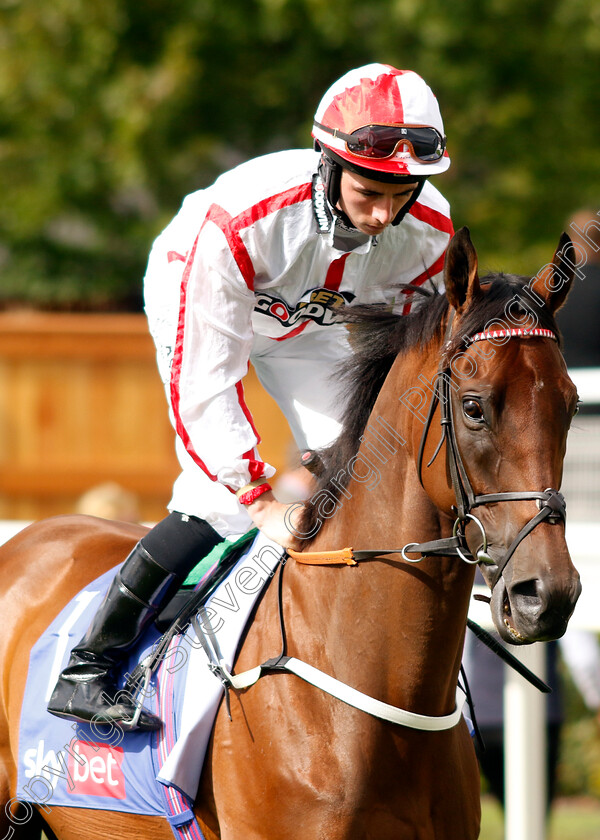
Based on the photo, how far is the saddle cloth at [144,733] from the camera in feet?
9.00

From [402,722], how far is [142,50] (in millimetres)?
7875

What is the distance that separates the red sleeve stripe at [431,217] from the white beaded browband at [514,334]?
2.81ft

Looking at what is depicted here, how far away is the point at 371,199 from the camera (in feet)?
9.26

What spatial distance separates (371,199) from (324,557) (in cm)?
91

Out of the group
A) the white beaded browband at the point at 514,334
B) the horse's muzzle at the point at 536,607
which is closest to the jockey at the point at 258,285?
the white beaded browband at the point at 514,334

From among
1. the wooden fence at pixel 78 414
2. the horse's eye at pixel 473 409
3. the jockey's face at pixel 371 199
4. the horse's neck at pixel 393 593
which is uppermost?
the jockey's face at pixel 371 199

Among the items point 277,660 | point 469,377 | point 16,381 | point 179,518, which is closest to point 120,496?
point 179,518

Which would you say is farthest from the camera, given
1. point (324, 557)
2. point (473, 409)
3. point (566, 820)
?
point (566, 820)

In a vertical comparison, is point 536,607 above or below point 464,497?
below

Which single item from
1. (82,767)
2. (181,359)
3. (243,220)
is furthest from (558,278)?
(82,767)

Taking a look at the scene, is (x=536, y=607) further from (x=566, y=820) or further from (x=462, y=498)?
(x=566, y=820)

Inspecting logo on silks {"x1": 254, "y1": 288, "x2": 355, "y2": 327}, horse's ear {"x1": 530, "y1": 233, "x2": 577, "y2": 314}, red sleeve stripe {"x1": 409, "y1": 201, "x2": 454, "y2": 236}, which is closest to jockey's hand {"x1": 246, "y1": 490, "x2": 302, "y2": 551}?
logo on silks {"x1": 254, "y1": 288, "x2": 355, "y2": 327}

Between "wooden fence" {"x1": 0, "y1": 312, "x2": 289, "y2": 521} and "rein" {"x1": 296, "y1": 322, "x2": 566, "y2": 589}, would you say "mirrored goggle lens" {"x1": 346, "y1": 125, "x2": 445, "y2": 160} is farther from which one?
"wooden fence" {"x1": 0, "y1": 312, "x2": 289, "y2": 521}

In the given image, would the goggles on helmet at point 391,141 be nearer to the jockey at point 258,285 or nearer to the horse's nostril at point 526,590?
the jockey at point 258,285
